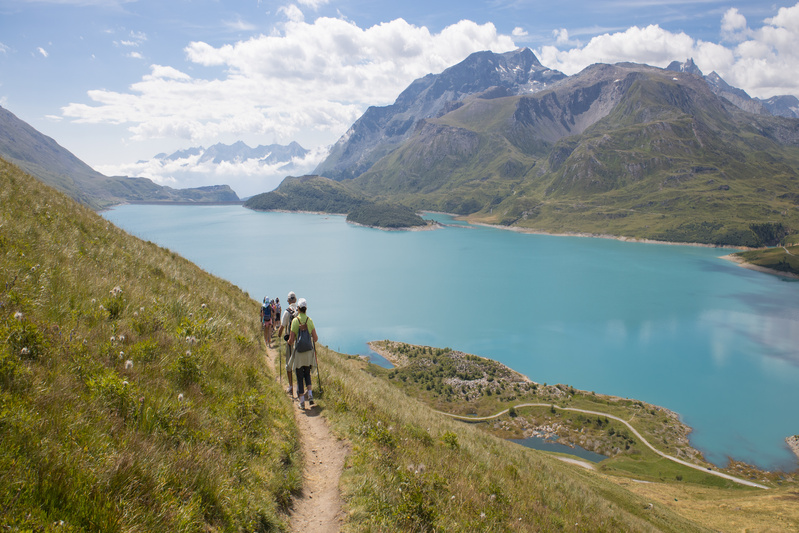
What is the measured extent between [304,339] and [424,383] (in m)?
70.4

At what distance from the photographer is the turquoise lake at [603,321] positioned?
250 ft

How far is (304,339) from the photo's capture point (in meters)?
11.5

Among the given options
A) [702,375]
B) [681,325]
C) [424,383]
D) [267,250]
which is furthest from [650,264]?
[267,250]

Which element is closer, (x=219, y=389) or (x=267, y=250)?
(x=219, y=389)

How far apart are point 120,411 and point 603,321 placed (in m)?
123

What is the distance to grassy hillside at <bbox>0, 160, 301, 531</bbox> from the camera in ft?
12.3

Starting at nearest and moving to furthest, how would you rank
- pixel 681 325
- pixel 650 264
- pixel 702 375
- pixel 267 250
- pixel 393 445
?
pixel 393 445 → pixel 702 375 → pixel 681 325 → pixel 650 264 → pixel 267 250

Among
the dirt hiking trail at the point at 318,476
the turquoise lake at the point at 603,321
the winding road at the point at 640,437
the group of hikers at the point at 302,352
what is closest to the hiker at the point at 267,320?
the group of hikers at the point at 302,352

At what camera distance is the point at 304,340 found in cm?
1151

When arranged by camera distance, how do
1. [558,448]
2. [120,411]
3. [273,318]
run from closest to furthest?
[120,411]
[273,318]
[558,448]

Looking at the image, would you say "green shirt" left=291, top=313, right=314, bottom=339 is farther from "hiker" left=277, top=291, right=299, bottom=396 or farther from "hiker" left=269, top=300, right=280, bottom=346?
"hiker" left=269, top=300, right=280, bottom=346

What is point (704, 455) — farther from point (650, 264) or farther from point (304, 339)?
point (650, 264)

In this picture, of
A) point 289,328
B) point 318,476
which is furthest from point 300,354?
point 318,476

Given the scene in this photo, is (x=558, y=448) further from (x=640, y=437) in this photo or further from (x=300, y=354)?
(x=300, y=354)
